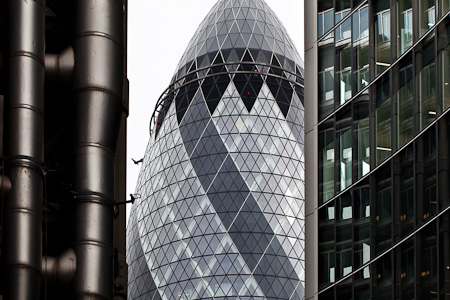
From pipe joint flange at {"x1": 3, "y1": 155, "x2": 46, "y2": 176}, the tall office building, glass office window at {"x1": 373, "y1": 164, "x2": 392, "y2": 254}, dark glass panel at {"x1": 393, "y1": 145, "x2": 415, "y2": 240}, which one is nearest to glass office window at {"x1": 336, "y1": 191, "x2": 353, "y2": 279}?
the tall office building

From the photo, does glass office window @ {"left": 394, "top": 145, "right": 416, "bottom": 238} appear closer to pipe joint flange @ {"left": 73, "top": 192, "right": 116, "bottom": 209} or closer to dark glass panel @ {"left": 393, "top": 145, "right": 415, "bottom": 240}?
dark glass panel @ {"left": 393, "top": 145, "right": 415, "bottom": 240}

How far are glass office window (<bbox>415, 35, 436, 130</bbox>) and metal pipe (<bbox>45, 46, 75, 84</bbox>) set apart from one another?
836 cm

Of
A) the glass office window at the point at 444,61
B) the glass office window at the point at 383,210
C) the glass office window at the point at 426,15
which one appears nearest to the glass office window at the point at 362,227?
the glass office window at the point at 383,210

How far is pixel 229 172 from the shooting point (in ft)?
350

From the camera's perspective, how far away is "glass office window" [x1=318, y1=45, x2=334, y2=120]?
33.4 metres

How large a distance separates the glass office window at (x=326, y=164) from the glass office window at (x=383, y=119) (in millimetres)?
2791

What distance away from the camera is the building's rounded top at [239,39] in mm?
110438

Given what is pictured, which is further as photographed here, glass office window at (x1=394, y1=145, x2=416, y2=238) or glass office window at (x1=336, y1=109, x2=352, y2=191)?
glass office window at (x1=336, y1=109, x2=352, y2=191)

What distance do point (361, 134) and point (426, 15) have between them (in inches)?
160

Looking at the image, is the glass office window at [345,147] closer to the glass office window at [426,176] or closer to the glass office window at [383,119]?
the glass office window at [383,119]

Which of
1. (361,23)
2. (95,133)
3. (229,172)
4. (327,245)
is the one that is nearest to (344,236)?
(327,245)

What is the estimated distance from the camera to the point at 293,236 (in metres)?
106

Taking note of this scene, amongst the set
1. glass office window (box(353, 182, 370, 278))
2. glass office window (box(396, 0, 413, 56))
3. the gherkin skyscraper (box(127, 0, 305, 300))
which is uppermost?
the gherkin skyscraper (box(127, 0, 305, 300))

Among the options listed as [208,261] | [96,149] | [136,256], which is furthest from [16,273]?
[136,256]
